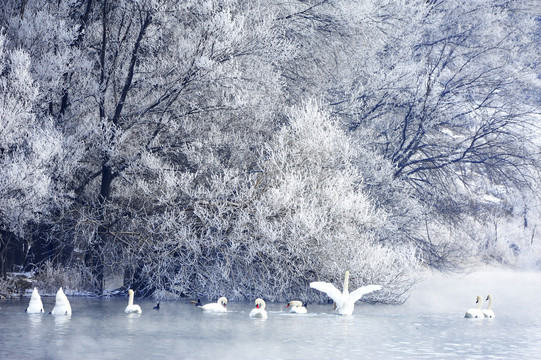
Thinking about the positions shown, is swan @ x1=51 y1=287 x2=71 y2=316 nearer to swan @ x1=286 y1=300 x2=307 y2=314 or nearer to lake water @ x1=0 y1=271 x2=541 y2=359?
lake water @ x1=0 y1=271 x2=541 y2=359

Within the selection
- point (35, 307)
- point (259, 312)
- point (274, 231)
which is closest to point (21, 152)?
point (35, 307)

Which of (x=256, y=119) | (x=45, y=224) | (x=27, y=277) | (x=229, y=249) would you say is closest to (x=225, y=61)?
(x=256, y=119)

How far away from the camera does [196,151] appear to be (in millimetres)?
20391

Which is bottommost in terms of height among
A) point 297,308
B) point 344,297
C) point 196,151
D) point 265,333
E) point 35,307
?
point 265,333

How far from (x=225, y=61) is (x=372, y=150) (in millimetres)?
6640

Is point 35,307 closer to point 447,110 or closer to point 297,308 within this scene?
point 297,308

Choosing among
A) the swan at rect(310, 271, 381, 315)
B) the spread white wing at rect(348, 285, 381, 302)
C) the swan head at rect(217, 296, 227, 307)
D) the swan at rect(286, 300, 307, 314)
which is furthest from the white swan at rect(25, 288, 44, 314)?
the spread white wing at rect(348, 285, 381, 302)

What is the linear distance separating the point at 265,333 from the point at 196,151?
702cm

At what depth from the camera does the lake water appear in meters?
12.4

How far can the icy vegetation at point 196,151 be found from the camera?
62.2 ft

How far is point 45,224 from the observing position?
797 inches

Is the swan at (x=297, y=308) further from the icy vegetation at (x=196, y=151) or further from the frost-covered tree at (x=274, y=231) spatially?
the icy vegetation at (x=196, y=151)

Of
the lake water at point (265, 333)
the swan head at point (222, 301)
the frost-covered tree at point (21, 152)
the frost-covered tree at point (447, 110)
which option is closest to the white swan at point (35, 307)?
the lake water at point (265, 333)

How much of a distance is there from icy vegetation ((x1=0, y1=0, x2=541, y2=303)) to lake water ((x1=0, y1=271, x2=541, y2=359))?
1.04 metres
